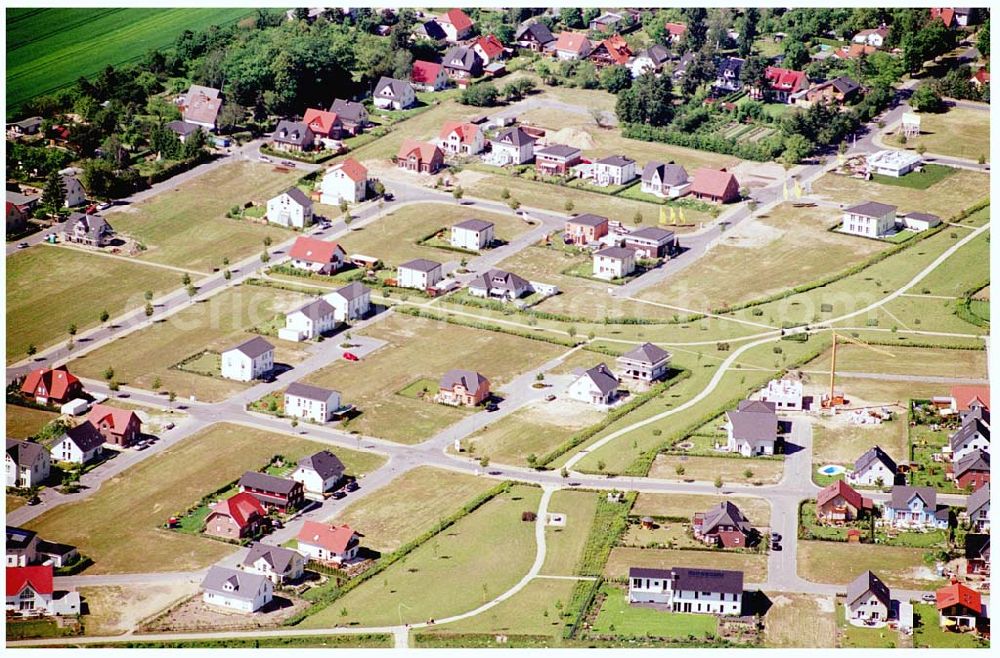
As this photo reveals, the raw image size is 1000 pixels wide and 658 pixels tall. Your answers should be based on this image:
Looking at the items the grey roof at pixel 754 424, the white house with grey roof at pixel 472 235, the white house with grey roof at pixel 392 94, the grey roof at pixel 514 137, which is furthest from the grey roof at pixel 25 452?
the white house with grey roof at pixel 392 94

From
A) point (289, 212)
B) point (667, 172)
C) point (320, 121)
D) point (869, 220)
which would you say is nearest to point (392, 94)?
point (320, 121)

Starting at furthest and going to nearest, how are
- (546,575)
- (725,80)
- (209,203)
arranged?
(725,80) → (209,203) → (546,575)

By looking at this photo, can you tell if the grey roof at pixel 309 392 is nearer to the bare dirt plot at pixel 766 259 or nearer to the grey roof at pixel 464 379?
the grey roof at pixel 464 379

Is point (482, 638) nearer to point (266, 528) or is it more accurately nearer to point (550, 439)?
point (266, 528)

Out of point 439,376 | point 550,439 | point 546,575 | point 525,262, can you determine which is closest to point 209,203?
point 525,262

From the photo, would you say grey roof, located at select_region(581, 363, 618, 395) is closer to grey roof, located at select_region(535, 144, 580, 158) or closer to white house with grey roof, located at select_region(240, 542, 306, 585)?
white house with grey roof, located at select_region(240, 542, 306, 585)

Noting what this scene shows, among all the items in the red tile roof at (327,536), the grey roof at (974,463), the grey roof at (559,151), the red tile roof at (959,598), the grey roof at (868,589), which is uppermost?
the red tile roof at (327,536)

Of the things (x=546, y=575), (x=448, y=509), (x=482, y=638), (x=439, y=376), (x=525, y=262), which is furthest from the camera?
(x=525, y=262)
